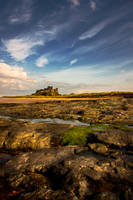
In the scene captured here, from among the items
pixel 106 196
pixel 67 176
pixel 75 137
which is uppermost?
pixel 106 196

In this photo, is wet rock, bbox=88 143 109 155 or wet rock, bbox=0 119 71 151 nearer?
wet rock, bbox=88 143 109 155

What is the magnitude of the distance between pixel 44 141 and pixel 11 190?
531cm

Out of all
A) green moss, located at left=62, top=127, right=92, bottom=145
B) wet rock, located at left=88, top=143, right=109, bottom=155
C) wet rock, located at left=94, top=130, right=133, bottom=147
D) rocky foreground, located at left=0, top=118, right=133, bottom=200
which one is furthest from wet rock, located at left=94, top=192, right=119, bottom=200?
green moss, located at left=62, top=127, right=92, bottom=145

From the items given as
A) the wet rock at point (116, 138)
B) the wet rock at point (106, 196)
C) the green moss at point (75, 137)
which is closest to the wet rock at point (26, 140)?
the green moss at point (75, 137)

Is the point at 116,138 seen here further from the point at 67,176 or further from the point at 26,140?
the point at 26,140

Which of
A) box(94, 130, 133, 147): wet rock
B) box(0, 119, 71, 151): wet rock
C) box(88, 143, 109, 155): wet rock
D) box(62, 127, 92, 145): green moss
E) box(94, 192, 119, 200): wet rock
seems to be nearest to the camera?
box(94, 192, 119, 200): wet rock

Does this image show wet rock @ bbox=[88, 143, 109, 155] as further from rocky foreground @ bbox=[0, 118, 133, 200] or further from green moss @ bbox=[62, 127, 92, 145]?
green moss @ bbox=[62, 127, 92, 145]

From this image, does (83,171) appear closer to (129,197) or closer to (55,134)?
(129,197)

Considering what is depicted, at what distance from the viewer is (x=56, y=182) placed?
5828 millimetres

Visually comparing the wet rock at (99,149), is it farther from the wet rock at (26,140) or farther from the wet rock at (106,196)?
the wet rock at (106,196)

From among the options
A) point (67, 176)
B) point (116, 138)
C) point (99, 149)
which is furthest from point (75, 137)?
point (67, 176)

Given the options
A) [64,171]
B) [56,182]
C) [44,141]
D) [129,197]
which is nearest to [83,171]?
[64,171]

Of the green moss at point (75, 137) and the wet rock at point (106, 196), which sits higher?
the wet rock at point (106, 196)

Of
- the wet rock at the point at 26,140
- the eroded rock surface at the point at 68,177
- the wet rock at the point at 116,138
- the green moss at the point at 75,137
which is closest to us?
the eroded rock surface at the point at 68,177
